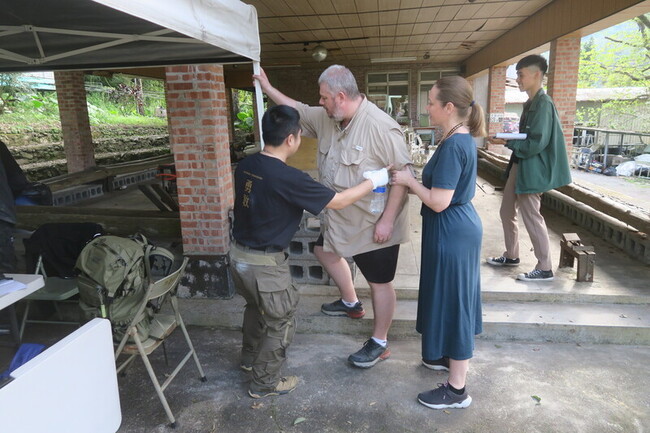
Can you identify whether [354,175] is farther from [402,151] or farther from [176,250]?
[176,250]

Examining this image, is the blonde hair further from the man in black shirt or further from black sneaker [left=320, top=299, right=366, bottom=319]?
black sneaker [left=320, top=299, right=366, bottom=319]

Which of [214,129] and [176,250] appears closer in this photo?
[214,129]

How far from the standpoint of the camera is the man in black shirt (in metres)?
2.32

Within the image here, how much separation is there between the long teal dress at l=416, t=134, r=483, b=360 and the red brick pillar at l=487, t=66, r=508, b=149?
965 centimetres

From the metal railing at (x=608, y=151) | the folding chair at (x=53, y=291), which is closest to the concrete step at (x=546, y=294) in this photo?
the folding chair at (x=53, y=291)

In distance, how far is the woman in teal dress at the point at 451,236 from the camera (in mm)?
2287

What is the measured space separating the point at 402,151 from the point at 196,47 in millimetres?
1503

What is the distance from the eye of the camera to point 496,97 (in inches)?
458

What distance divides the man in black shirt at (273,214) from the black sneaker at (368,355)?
0.60 meters

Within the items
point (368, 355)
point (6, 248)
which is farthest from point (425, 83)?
point (6, 248)

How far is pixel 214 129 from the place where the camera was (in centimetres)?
359

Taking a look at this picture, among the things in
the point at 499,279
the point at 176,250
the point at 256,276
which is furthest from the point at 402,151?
the point at 176,250

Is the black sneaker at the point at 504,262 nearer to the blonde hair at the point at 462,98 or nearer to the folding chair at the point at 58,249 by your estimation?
the blonde hair at the point at 462,98

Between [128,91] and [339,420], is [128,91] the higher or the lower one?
the higher one
